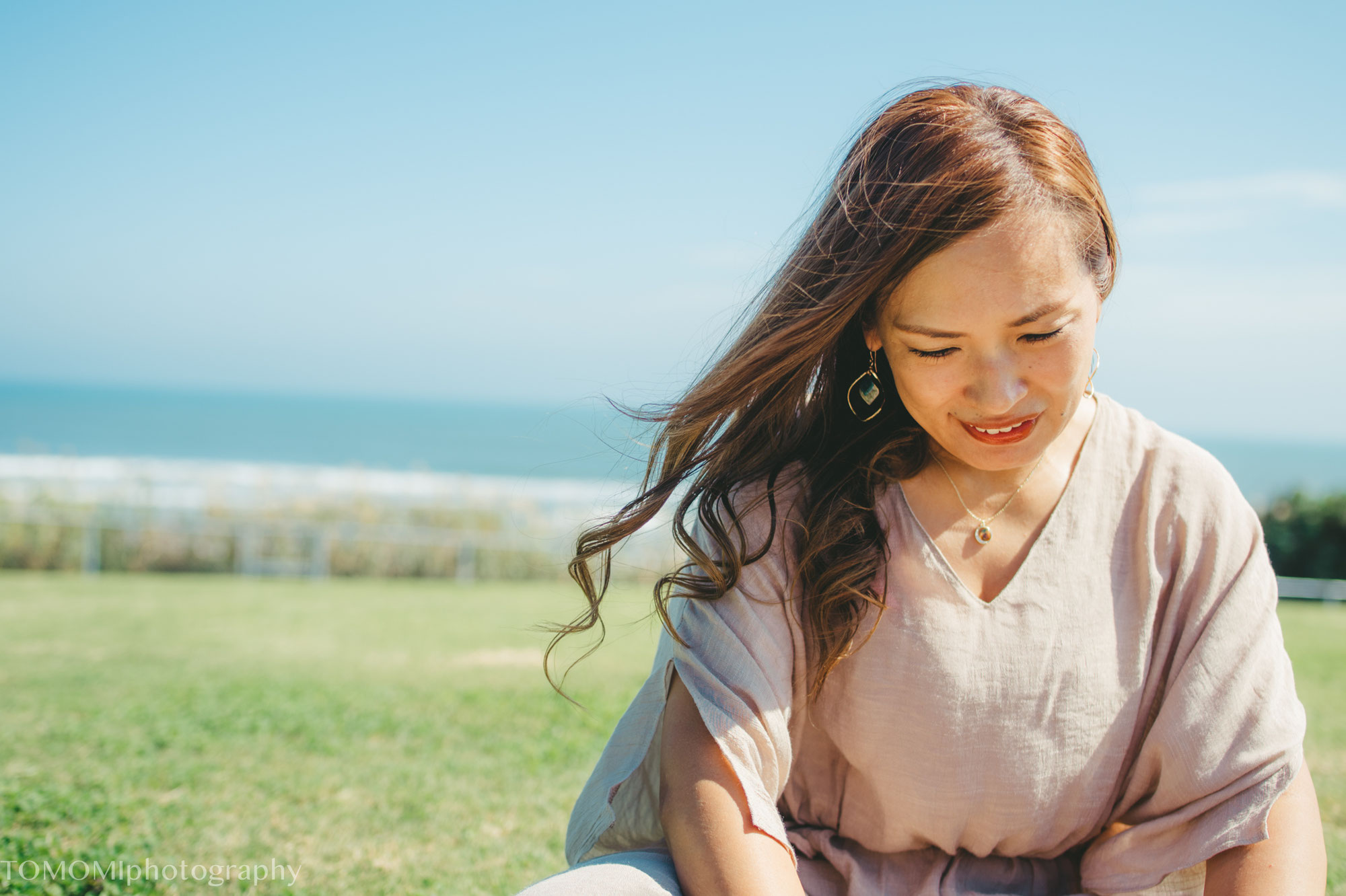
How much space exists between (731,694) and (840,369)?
678 mm

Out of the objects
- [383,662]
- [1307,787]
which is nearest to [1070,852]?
[1307,787]

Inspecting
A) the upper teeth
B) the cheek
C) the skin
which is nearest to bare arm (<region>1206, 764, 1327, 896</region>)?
the skin

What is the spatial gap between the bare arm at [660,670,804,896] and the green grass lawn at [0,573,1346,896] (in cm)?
136

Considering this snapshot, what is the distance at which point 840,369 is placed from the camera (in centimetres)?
196

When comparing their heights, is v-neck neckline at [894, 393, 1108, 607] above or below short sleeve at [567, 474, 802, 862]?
above

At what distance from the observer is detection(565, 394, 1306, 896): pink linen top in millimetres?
1671

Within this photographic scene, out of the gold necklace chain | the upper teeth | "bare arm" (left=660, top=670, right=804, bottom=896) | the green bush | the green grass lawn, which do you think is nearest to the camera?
"bare arm" (left=660, top=670, right=804, bottom=896)

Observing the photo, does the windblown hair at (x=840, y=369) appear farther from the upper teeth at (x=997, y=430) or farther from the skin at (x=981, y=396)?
the upper teeth at (x=997, y=430)

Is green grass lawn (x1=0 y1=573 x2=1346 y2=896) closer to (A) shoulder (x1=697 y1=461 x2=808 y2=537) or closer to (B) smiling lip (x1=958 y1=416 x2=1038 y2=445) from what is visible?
(A) shoulder (x1=697 y1=461 x2=808 y2=537)

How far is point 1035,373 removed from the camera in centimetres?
165

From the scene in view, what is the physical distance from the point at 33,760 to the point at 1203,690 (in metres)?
4.24

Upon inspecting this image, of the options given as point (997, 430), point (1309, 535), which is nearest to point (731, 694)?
point (997, 430)

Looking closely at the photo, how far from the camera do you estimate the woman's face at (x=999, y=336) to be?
1601 mm

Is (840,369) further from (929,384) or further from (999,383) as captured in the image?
(999,383)
